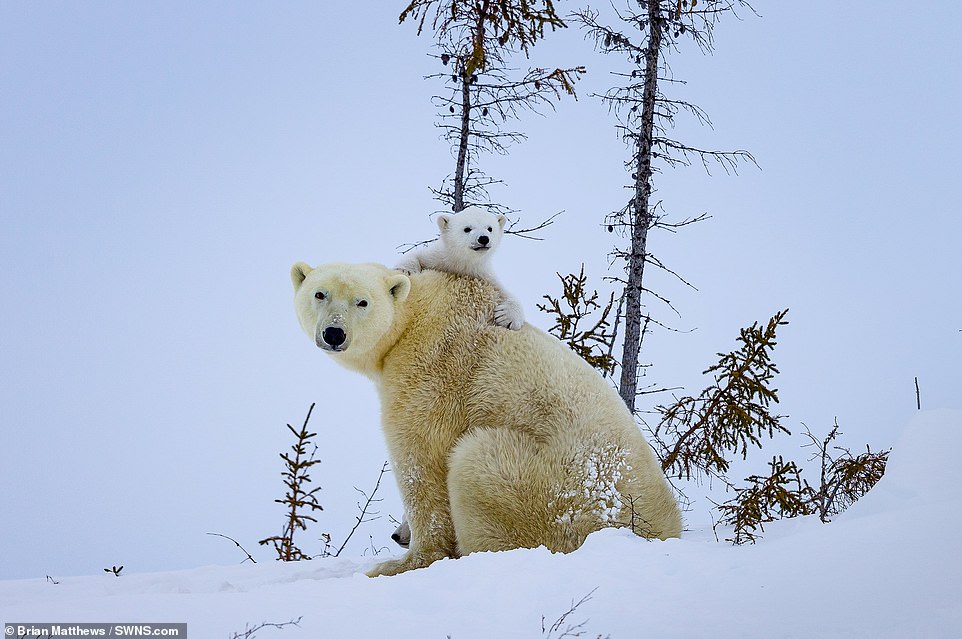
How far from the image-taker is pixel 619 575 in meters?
3.54

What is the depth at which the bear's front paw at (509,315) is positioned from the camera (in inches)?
209

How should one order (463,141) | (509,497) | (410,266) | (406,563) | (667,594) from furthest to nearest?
(463,141) < (410,266) < (406,563) < (509,497) < (667,594)

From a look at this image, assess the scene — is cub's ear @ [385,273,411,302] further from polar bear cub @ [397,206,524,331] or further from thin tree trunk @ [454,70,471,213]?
thin tree trunk @ [454,70,471,213]

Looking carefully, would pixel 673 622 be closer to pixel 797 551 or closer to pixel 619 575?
pixel 619 575

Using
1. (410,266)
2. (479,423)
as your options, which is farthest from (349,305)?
(479,423)

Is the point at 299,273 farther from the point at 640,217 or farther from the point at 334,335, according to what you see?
the point at 640,217

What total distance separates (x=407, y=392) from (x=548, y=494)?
1.14 meters

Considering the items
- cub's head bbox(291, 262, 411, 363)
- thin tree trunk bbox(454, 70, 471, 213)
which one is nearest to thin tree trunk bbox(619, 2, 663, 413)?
thin tree trunk bbox(454, 70, 471, 213)

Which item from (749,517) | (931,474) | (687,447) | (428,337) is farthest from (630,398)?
(931,474)

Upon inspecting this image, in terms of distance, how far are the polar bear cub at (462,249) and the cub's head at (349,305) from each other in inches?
23.7

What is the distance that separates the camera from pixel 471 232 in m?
6.09

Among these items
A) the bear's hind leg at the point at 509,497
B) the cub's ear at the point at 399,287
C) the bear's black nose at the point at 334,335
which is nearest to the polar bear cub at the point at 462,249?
the cub's ear at the point at 399,287

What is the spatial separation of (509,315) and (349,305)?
1079 mm

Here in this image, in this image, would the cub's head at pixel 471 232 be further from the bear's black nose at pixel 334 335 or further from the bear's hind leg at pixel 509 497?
the bear's hind leg at pixel 509 497
